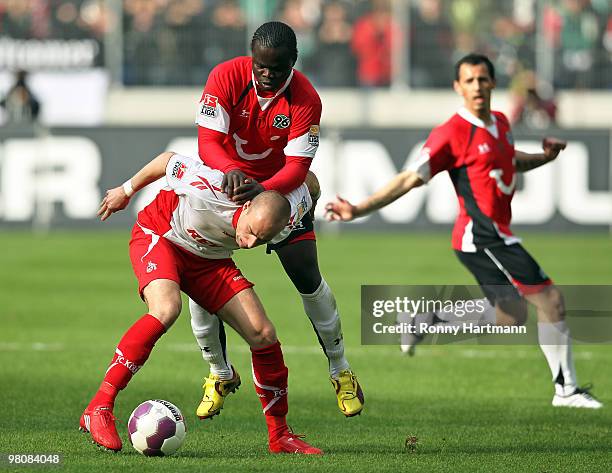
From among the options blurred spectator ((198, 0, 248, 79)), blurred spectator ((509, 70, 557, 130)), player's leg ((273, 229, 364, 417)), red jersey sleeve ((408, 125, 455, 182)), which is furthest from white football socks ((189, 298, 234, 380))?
blurred spectator ((198, 0, 248, 79))

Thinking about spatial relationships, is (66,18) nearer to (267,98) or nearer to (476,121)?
(476,121)

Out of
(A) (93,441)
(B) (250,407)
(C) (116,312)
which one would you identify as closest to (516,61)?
(C) (116,312)

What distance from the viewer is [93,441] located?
22.5ft

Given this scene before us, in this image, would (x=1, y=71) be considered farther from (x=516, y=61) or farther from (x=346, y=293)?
(x=346, y=293)

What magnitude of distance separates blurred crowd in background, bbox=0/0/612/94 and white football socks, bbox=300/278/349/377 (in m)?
16.8

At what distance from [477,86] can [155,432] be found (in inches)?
147

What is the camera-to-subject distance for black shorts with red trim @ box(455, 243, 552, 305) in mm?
8812

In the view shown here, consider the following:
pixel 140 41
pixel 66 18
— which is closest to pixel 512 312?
pixel 140 41

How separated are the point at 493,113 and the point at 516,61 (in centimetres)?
1559

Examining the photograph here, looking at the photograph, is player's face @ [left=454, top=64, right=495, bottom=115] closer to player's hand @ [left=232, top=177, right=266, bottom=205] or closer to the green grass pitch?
the green grass pitch

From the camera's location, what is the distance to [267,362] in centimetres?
698

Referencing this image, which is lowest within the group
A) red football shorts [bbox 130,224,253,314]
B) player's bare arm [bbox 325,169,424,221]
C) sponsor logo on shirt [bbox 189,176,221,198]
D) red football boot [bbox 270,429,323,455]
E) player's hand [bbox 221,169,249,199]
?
red football boot [bbox 270,429,323,455]

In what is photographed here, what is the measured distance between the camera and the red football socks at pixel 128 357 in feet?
21.8

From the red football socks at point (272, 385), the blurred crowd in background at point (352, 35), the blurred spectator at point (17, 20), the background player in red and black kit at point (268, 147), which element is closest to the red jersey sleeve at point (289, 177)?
the background player in red and black kit at point (268, 147)
